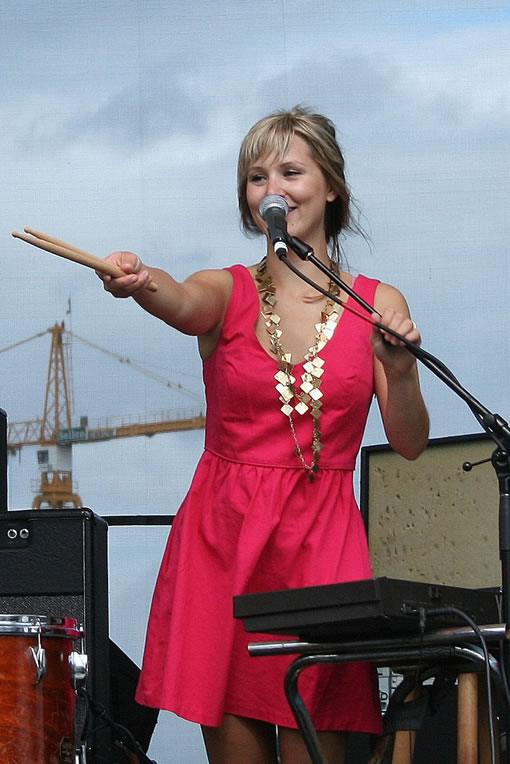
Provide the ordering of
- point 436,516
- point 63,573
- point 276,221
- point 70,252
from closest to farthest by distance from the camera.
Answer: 1. point 70,252
2. point 276,221
3. point 63,573
4. point 436,516

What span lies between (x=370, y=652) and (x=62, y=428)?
1674mm

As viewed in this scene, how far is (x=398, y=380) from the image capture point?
184 cm

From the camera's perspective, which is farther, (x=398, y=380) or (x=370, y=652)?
(x=398, y=380)

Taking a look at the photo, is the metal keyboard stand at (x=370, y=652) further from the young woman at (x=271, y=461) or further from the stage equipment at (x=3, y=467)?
the stage equipment at (x=3, y=467)

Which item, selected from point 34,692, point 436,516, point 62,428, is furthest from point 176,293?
point 62,428

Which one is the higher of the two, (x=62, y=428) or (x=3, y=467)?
(x=62, y=428)

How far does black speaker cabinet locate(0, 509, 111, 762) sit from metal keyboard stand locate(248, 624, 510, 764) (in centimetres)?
67

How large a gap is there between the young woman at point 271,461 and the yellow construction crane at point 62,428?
1.21 metres

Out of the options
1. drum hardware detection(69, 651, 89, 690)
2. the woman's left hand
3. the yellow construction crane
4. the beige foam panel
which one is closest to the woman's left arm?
the woman's left hand

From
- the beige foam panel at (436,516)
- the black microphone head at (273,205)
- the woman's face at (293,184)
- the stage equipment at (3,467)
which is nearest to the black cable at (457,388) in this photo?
the black microphone head at (273,205)

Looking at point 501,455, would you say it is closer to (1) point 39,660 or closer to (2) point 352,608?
(2) point 352,608

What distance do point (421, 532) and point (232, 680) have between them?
1210 millimetres

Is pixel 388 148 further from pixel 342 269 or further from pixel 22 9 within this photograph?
pixel 342 269

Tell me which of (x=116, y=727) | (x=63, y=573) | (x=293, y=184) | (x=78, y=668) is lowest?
(x=116, y=727)
